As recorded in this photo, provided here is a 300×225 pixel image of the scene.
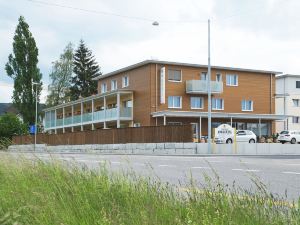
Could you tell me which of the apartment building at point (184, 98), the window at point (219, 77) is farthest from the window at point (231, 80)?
the window at point (219, 77)

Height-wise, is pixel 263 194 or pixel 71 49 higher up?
pixel 71 49

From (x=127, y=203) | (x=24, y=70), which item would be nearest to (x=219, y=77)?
(x=24, y=70)

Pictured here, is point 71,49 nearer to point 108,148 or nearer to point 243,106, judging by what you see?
point 243,106

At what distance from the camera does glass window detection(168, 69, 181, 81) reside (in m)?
54.8

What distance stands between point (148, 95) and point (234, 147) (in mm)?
18492

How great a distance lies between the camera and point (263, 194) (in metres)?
4.55

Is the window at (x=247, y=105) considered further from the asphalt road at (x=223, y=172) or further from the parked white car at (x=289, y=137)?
the asphalt road at (x=223, y=172)

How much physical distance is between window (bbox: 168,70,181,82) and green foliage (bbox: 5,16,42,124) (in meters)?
21.5

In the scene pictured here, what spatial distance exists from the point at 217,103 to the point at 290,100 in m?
18.5

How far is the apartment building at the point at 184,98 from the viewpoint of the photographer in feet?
175

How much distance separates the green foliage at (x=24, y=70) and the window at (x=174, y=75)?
2150cm

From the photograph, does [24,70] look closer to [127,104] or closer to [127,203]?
[127,104]

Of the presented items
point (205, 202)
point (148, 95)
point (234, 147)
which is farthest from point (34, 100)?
point (205, 202)

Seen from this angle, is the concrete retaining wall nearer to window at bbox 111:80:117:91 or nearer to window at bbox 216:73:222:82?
window at bbox 216:73:222:82
